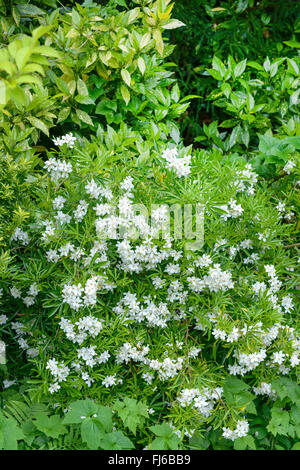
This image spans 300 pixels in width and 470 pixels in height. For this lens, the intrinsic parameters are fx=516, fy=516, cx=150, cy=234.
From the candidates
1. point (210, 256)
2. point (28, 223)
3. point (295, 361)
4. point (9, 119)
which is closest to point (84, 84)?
point (9, 119)

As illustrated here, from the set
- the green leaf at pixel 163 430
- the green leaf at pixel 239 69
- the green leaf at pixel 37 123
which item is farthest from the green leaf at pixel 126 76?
the green leaf at pixel 163 430

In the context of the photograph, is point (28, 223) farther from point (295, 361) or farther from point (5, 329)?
point (295, 361)

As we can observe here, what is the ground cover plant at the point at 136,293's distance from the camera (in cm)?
225

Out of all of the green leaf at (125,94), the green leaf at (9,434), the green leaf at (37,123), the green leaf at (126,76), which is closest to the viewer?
the green leaf at (9,434)

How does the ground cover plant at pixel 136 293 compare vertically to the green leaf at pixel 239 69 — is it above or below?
below

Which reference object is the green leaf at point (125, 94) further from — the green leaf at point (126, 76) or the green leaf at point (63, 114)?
the green leaf at point (63, 114)

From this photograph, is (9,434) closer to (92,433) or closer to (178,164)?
(92,433)

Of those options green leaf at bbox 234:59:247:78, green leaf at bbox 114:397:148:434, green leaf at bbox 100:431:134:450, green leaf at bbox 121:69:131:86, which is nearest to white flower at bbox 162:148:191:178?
green leaf at bbox 121:69:131:86

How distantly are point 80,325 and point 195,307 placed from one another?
0.55m

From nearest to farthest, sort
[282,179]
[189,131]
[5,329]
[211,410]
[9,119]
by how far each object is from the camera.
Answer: [211,410], [5,329], [9,119], [282,179], [189,131]

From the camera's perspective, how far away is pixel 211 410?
2359 mm

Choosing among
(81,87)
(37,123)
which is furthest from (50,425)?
(81,87)

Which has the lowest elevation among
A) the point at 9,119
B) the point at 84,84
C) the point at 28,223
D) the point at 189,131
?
the point at 28,223

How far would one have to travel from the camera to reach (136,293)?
7.84ft
